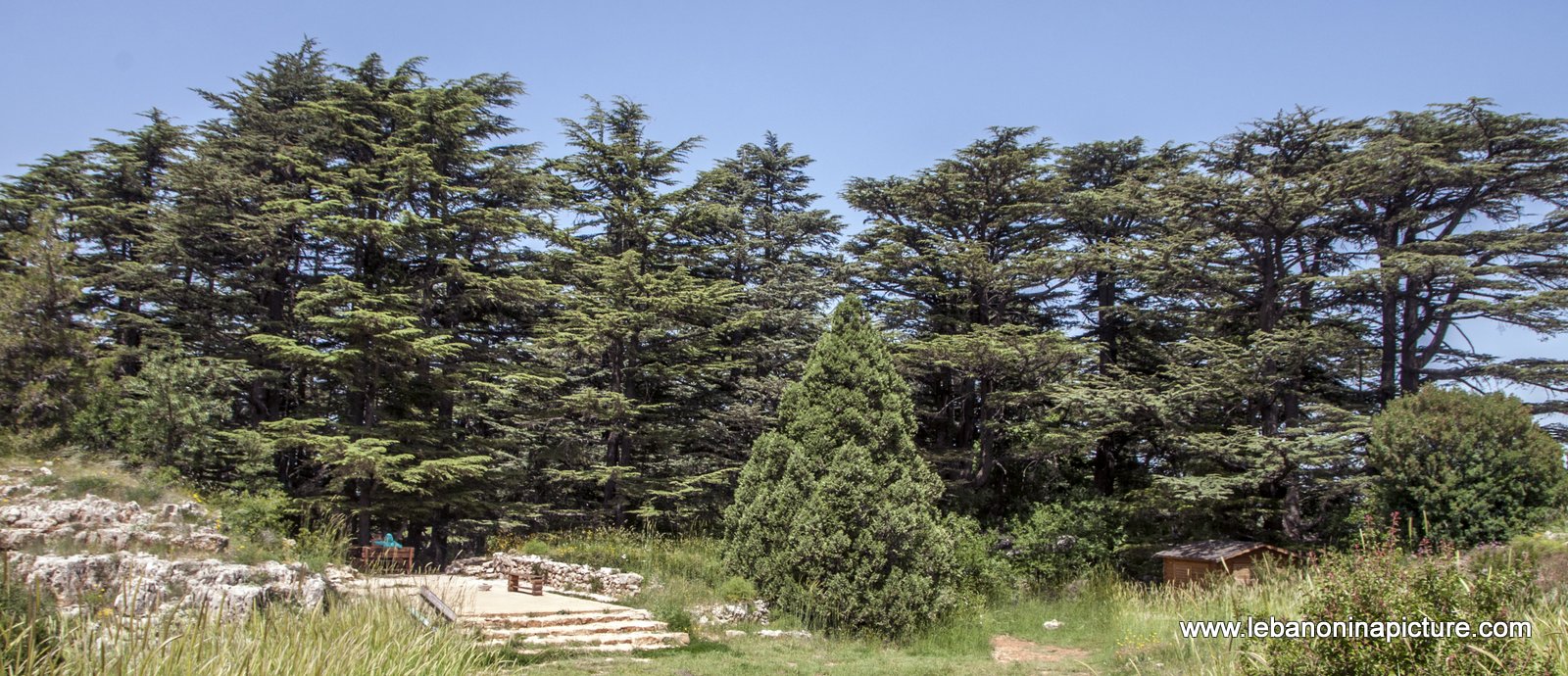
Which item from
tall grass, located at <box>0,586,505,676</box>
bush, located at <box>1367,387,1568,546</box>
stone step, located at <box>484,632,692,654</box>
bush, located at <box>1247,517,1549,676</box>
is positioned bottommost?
stone step, located at <box>484,632,692,654</box>

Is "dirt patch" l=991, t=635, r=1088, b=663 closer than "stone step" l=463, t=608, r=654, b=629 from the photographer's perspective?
No

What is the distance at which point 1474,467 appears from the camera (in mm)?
12336

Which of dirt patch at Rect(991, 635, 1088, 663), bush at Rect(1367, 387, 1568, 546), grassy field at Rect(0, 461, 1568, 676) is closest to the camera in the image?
grassy field at Rect(0, 461, 1568, 676)

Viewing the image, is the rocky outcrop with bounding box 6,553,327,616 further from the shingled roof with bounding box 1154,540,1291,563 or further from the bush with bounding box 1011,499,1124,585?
the bush with bounding box 1011,499,1124,585

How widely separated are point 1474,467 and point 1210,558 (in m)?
3.90

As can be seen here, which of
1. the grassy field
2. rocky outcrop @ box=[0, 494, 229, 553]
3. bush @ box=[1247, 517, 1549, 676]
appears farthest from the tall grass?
rocky outcrop @ box=[0, 494, 229, 553]

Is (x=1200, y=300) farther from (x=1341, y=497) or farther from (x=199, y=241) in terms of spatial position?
(x=199, y=241)

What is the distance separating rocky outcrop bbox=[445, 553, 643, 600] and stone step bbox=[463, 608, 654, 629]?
1741 millimetres

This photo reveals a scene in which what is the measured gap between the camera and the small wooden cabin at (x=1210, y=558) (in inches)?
570

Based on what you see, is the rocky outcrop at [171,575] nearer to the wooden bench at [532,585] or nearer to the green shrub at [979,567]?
the wooden bench at [532,585]

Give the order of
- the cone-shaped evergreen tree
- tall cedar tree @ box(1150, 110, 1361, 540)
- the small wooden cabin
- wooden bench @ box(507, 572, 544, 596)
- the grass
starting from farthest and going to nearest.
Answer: tall cedar tree @ box(1150, 110, 1361, 540), the small wooden cabin, wooden bench @ box(507, 572, 544, 596), the cone-shaped evergreen tree, the grass

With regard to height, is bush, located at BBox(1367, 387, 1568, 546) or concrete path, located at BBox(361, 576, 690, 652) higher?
bush, located at BBox(1367, 387, 1568, 546)

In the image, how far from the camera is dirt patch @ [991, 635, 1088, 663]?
11023mm

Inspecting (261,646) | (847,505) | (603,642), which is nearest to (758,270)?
(847,505)
